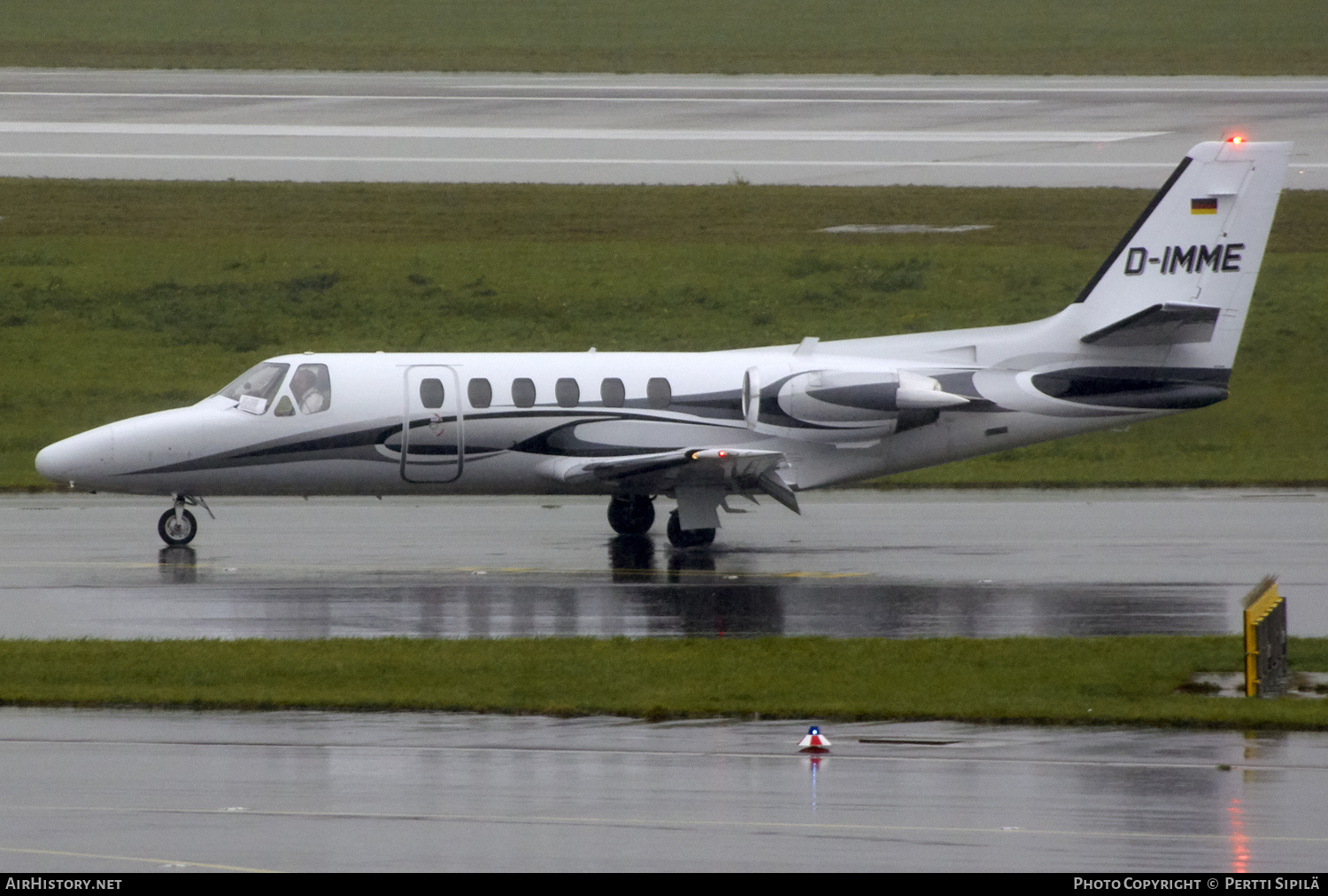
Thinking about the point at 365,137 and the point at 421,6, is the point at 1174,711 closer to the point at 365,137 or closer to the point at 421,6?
the point at 365,137

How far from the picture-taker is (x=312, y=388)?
24266 mm

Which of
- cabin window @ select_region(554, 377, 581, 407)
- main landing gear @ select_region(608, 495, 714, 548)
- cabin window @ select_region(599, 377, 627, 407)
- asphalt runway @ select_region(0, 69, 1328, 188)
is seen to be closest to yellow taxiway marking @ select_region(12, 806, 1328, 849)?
cabin window @ select_region(554, 377, 581, 407)

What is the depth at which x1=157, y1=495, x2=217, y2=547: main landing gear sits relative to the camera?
79.6 feet

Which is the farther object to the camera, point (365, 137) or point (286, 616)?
point (365, 137)

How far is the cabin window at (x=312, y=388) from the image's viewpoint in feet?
79.1

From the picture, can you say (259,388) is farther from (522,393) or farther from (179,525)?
(522,393)

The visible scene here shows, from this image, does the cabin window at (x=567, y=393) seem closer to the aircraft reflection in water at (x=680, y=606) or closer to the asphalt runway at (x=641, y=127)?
the aircraft reflection in water at (x=680, y=606)

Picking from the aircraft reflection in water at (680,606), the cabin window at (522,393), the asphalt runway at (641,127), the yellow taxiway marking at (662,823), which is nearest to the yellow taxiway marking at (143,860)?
the yellow taxiway marking at (662,823)

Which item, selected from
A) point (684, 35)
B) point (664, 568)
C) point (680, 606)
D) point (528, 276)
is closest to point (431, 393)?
point (664, 568)

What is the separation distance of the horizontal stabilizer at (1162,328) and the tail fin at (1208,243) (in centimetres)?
40

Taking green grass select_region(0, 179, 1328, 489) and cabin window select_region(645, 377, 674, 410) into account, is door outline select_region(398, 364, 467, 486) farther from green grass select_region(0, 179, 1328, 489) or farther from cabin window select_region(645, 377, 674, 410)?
green grass select_region(0, 179, 1328, 489)

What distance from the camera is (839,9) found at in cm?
7469

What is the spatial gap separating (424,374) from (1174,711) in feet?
41.4

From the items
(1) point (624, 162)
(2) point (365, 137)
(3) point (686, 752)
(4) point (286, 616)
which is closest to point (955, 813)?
(3) point (686, 752)
